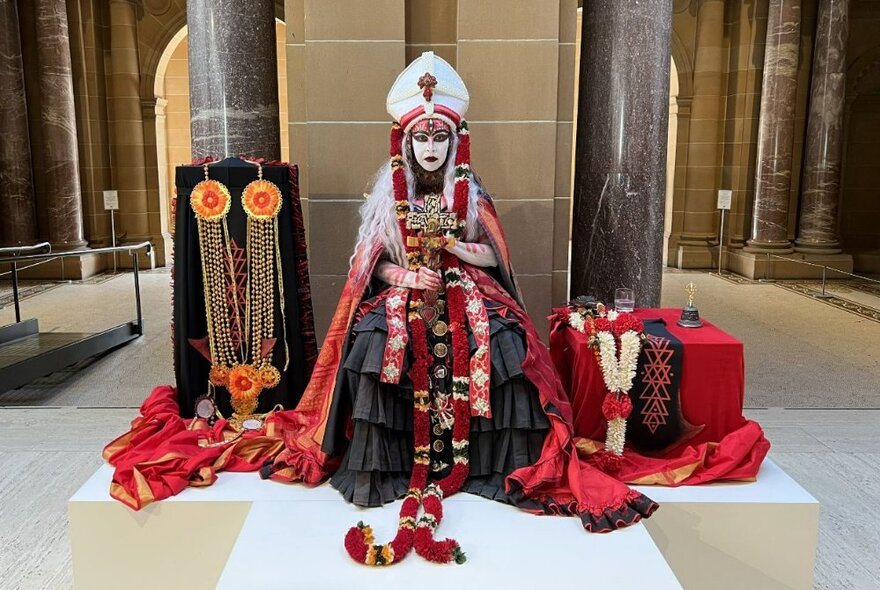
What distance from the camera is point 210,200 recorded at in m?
3.70

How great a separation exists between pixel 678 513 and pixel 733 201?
10045 mm

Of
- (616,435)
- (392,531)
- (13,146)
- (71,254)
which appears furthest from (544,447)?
(13,146)

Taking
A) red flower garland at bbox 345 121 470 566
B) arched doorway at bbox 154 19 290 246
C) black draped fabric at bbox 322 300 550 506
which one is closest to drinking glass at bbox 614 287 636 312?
black draped fabric at bbox 322 300 550 506

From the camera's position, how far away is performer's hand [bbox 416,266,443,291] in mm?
3170

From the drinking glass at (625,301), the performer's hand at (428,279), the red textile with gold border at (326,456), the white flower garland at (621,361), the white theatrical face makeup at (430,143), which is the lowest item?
the red textile with gold border at (326,456)

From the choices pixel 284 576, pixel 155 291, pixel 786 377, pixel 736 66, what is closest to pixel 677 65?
pixel 736 66

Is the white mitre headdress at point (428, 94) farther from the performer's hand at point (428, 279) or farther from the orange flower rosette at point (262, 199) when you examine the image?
the orange flower rosette at point (262, 199)

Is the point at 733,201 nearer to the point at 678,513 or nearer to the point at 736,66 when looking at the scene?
the point at 736,66

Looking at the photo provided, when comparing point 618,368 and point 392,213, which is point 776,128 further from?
point 392,213

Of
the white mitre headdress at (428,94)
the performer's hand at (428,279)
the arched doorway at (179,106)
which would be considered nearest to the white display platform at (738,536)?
the performer's hand at (428,279)

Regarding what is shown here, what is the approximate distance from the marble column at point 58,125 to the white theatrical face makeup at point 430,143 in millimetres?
9334

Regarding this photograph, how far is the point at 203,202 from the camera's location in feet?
12.1

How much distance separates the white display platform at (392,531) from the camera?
2762mm

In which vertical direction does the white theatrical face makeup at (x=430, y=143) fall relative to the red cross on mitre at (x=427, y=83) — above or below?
below
